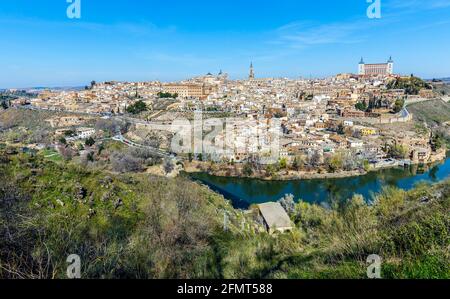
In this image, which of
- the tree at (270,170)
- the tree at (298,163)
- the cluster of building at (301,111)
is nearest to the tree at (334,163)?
the cluster of building at (301,111)

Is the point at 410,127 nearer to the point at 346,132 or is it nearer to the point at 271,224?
the point at 346,132

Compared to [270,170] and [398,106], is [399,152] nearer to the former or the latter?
[270,170]

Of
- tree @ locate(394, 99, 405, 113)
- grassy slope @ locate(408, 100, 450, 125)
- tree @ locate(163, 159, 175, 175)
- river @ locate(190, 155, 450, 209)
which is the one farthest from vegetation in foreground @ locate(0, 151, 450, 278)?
grassy slope @ locate(408, 100, 450, 125)

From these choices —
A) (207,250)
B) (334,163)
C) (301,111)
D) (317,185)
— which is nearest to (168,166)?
(317,185)

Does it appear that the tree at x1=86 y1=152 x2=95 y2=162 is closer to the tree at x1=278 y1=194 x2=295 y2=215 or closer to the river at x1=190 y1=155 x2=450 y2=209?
the river at x1=190 y1=155 x2=450 y2=209

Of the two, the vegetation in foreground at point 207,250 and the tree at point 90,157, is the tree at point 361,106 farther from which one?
the vegetation in foreground at point 207,250
